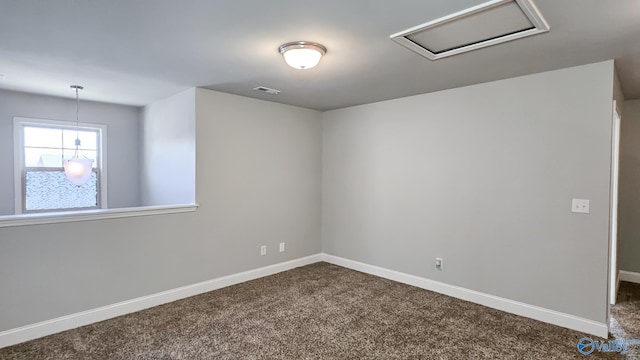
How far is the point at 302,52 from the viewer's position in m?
2.42

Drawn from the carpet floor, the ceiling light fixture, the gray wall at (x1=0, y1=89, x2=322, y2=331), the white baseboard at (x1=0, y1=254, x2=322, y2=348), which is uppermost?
the ceiling light fixture

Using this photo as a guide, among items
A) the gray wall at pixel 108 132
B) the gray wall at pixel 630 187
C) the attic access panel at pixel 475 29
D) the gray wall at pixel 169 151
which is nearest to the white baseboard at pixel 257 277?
the gray wall at pixel 630 187

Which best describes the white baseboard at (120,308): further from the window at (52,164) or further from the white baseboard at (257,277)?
the window at (52,164)

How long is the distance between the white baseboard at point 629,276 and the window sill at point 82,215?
5.38 metres

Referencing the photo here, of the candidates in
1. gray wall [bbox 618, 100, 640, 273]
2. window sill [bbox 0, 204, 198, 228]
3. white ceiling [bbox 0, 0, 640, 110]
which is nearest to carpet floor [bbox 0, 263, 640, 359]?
gray wall [bbox 618, 100, 640, 273]

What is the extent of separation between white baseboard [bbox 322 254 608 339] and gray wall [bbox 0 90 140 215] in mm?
3653

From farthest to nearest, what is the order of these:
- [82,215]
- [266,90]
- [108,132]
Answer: [108,132] < [266,90] < [82,215]

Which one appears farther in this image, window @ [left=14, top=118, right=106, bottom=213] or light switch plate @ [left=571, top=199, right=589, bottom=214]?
window @ [left=14, top=118, right=106, bottom=213]

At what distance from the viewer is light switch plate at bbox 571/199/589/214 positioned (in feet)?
9.50

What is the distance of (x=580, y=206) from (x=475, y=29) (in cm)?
192

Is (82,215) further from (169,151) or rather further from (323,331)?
(323,331)

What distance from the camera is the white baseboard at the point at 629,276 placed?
4.19 metres

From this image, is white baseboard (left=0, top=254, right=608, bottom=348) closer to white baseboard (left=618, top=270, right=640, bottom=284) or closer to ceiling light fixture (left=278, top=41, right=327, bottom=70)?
white baseboard (left=618, top=270, right=640, bottom=284)

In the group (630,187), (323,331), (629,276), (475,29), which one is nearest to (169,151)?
(323,331)
